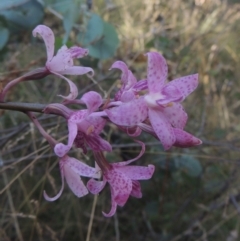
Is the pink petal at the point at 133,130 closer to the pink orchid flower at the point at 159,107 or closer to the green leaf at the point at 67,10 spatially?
the pink orchid flower at the point at 159,107

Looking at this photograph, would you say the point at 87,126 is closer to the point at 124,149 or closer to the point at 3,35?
the point at 3,35

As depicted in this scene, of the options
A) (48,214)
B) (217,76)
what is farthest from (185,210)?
(217,76)

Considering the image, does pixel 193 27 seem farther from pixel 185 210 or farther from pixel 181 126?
pixel 181 126

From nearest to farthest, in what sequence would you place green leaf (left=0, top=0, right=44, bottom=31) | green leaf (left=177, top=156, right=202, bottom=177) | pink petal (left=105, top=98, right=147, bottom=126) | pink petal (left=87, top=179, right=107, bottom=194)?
1. pink petal (left=105, top=98, right=147, bottom=126)
2. pink petal (left=87, top=179, right=107, bottom=194)
3. green leaf (left=0, top=0, right=44, bottom=31)
4. green leaf (left=177, top=156, right=202, bottom=177)

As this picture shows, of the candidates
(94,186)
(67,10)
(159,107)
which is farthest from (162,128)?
(67,10)

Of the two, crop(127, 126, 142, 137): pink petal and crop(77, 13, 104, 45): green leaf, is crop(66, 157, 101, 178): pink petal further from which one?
crop(77, 13, 104, 45): green leaf

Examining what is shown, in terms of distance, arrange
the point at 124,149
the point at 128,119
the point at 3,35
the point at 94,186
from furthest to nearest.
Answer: the point at 124,149 → the point at 3,35 → the point at 94,186 → the point at 128,119

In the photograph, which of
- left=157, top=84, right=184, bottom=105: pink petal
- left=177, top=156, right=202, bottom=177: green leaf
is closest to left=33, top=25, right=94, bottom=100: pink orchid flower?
left=157, top=84, right=184, bottom=105: pink petal
